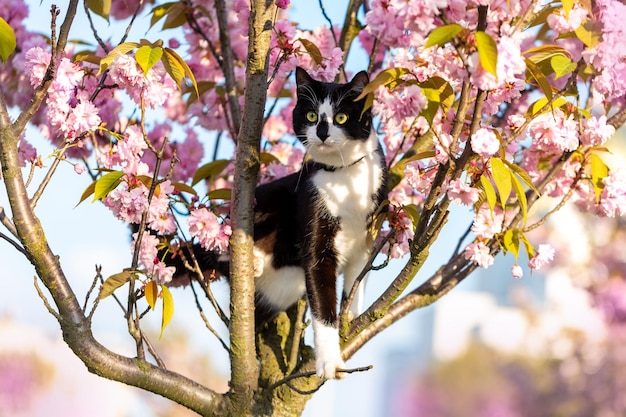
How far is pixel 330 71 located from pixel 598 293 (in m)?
4.13

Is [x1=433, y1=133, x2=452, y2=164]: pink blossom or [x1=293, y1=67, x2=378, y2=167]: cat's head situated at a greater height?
[x1=293, y1=67, x2=378, y2=167]: cat's head

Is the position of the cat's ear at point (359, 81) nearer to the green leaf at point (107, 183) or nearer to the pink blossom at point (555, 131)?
the pink blossom at point (555, 131)

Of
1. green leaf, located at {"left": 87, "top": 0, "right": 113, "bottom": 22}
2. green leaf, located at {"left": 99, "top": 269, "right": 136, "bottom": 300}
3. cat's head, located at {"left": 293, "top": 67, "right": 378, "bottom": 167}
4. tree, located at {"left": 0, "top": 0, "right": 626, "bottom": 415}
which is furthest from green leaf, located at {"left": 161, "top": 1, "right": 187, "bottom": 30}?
green leaf, located at {"left": 99, "top": 269, "right": 136, "bottom": 300}

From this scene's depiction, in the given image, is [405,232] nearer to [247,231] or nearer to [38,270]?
[247,231]

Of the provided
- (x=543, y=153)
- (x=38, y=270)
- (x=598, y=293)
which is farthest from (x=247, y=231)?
(x=598, y=293)

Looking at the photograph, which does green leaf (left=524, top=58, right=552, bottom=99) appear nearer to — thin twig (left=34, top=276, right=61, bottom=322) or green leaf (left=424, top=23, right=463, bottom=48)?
green leaf (left=424, top=23, right=463, bottom=48)

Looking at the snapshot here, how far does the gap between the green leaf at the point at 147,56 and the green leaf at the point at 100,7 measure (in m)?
0.62

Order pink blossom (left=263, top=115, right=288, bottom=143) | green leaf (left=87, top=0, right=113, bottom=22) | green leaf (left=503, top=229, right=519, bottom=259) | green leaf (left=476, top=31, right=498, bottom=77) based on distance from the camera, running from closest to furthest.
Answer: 1. green leaf (left=476, top=31, right=498, bottom=77)
2. green leaf (left=503, top=229, right=519, bottom=259)
3. green leaf (left=87, top=0, right=113, bottom=22)
4. pink blossom (left=263, top=115, right=288, bottom=143)

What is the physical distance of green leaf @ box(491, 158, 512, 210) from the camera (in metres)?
1.50

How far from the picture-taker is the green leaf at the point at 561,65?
162cm

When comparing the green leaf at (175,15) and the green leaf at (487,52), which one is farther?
the green leaf at (175,15)

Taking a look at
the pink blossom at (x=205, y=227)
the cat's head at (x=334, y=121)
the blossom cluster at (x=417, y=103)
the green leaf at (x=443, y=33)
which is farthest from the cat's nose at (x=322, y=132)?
the green leaf at (x=443, y=33)

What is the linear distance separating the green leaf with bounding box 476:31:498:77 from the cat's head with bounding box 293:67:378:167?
3.42 feet

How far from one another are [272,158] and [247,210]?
1.28ft
